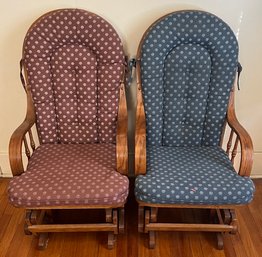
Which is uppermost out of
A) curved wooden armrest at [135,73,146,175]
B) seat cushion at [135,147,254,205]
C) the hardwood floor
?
curved wooden armrest at [135,73,146,175]

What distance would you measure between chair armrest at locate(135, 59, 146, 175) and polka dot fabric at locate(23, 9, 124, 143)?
0.41 feet

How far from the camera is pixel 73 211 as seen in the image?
1.77 meters

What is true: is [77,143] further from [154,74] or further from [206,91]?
[206,91]

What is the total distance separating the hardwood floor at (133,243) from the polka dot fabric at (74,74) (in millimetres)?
564

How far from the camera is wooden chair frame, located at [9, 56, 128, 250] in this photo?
1366 mm

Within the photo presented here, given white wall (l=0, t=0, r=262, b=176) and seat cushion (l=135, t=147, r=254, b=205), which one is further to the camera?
white wall (l=0, t=0, r=262, b=176)

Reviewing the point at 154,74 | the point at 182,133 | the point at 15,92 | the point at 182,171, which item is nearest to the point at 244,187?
the point at 182,171

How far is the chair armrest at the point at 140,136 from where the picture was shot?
4.51ft

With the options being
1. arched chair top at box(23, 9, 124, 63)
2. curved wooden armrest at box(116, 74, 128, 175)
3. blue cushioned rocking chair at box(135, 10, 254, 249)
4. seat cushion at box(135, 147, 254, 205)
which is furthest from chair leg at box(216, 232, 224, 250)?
arched chair top at box(23, 9, 124, 63)

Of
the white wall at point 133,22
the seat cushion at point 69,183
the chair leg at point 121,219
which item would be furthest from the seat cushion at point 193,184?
the white wall at point 133,22

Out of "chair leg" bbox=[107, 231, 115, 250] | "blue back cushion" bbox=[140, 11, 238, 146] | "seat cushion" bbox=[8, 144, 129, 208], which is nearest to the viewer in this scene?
"seat cushion" bbox=[8, 144, 129, 208]

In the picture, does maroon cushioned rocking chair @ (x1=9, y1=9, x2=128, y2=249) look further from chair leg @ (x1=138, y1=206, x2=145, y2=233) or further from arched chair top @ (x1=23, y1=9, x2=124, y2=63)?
chair leg @ (x1=138, y1=206, x2=145, y2=233)

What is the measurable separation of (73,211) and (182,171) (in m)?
0.78

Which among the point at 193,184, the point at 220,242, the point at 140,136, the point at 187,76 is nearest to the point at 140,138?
the point at 140,136
